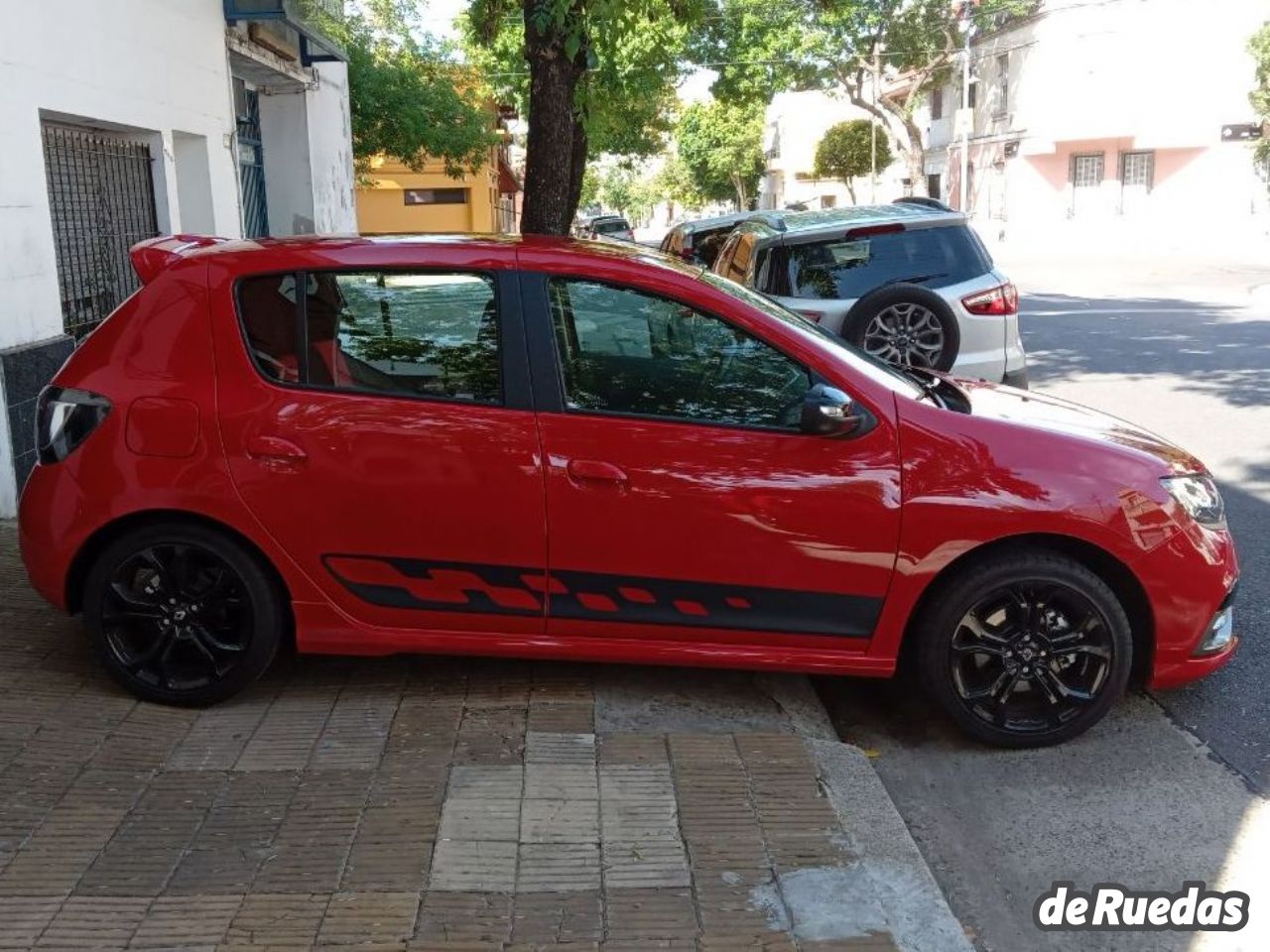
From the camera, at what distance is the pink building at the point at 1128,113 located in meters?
40.4

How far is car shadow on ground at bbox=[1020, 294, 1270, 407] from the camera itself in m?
11.8

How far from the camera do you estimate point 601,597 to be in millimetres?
4184

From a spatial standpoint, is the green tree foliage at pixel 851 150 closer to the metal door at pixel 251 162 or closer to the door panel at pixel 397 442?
the metal door at pixel 251 162

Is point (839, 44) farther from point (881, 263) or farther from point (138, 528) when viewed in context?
point (138, 528)

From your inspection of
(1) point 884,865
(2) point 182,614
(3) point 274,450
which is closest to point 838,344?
(1) point 884,865

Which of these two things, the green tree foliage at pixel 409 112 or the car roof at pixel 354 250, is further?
the green tree foliage at pixel 409 112

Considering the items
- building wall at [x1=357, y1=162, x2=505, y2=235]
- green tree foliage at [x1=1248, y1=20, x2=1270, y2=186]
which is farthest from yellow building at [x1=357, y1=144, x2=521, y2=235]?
green tree foliage at [x1=1248, y1=20, x2=1270, y2=186]

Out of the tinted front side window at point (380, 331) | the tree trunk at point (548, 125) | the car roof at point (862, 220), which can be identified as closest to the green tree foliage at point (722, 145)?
the car roof at point (862, 220)

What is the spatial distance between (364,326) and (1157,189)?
44091mm

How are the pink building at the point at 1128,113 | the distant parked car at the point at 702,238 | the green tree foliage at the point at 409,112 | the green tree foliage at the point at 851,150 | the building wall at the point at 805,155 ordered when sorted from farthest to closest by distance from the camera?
the building wall at the point at 805,155 < the green tree foliage at the point at 851,150 < the pink building at the point at 1128,113 < the green tree foliage at the point at 409,112 < the distant parked car at the point at 702,238

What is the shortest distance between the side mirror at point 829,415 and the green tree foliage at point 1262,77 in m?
37.5

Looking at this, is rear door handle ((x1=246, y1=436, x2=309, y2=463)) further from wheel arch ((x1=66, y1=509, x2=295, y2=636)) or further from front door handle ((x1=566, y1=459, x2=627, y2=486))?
front door handle ((x1=566, y1=459, x2=627, y2=486))

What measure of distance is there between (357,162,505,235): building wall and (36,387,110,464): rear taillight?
1173 inches

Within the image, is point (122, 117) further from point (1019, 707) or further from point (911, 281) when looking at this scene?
point (1019, 707)
